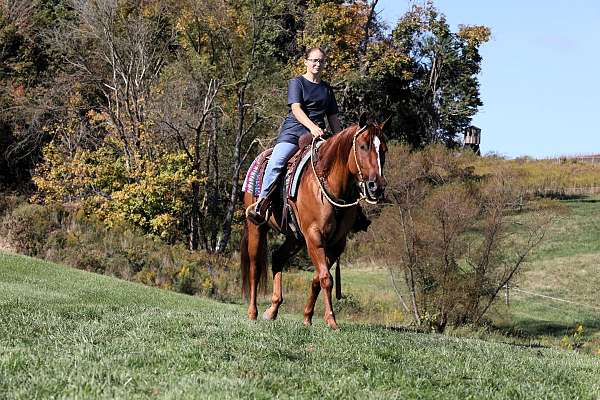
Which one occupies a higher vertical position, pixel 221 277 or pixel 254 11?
pixel 254 11

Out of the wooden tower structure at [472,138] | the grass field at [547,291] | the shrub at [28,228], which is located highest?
the wooden tower structure at [472,138]

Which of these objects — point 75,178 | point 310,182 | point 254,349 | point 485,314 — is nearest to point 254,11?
point 75,178

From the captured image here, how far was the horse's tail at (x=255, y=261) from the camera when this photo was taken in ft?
38.2

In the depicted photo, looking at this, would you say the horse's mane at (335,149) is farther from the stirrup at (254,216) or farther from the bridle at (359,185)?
the stirrup at (254,216)

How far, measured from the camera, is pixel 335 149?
969 cm

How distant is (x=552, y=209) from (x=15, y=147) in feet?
82.3

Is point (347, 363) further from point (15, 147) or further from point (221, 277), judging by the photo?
point (15, 147)

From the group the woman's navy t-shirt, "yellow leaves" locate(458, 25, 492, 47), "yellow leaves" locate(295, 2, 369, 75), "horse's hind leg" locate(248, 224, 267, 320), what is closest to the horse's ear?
the woman's navy t-shirt

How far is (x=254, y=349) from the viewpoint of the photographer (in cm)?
714

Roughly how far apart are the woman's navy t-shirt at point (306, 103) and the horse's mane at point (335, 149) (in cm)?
84

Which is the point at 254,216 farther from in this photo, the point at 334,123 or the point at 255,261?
the point at 334,123

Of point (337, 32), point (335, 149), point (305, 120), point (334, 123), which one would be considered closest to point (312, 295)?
point (335, 149)

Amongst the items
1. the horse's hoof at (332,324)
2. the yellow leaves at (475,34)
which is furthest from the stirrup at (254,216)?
the yellow leaves at (475,34)

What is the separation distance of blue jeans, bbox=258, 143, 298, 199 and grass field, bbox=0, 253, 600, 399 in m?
1.88
